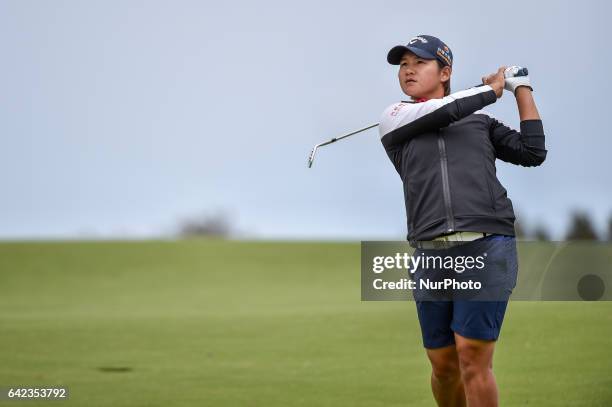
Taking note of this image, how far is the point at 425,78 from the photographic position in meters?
4.18

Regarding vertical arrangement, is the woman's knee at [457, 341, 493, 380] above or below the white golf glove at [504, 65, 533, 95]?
below

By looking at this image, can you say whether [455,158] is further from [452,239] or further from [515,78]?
[515,78]

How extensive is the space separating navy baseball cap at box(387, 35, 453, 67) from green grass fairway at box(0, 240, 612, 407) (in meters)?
2.40

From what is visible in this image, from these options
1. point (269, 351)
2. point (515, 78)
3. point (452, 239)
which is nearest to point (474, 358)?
point (452, 239)

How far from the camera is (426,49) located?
Result: 414cm

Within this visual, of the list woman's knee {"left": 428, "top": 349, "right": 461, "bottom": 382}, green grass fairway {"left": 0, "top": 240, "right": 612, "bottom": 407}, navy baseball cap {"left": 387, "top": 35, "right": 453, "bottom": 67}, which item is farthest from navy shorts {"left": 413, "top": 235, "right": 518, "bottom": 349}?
green grass fairway {"left": 0, "top": 240, "right": 612, "bottom": 407}

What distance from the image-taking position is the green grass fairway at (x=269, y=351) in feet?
20.8

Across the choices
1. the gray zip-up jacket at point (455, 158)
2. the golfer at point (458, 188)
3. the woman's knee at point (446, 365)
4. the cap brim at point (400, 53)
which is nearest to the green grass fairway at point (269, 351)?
the woman's knee at point (446, 365)

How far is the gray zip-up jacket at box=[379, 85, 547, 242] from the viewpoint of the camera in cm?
390

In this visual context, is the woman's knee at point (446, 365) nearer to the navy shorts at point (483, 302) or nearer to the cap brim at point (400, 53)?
the navy shorts at point (483, 302)

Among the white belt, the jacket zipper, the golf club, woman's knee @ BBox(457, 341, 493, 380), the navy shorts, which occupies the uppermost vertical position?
the golf club

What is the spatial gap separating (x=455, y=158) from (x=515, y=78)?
0.45 m

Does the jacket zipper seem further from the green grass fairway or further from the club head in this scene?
the green grass fairway
